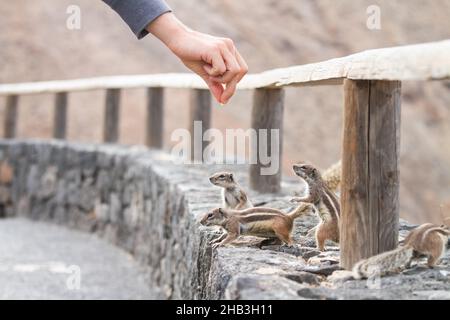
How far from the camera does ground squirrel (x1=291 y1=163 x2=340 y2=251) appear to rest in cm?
341

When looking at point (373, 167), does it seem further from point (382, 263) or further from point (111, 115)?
point (111, 115)

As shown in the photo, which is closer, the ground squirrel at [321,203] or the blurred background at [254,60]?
the ground squirrel at [321,203]

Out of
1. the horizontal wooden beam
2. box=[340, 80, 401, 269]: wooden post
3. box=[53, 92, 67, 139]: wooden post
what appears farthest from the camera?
box=[53, 92, 67, 139]: wooden post

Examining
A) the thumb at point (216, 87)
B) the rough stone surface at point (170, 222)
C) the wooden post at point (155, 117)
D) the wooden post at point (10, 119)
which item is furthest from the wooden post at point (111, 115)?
the thumb at point (216, 87)

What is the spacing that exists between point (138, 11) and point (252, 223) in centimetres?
138

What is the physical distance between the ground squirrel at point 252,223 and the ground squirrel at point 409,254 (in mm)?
681

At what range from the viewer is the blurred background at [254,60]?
18375 millimetres

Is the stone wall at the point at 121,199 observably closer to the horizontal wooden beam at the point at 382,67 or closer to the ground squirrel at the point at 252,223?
the ground squirrel at the point at 252,223

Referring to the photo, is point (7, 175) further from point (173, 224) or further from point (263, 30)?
point (263, 30)

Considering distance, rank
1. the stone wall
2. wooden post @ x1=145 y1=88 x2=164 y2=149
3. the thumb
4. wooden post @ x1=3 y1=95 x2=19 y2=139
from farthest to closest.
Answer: wooden post @ x1=3 y1=95 x2=19 y2=139 < wooden post @ x1=145 y1=88 x2=164 y2=149 < the stone wall < the thumb

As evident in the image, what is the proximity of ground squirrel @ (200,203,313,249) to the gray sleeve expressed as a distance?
130 cm

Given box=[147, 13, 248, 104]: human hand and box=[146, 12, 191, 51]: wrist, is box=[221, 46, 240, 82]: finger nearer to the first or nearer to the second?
box=[147, 13, 248, 104]: human hand

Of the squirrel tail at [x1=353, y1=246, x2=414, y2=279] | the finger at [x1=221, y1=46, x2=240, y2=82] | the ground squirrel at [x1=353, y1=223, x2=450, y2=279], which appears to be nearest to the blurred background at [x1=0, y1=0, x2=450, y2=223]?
the ground squirrel at [x1=353, y1=223, x2=450, y2=279]

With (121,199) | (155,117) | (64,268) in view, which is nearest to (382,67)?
(64,268)
